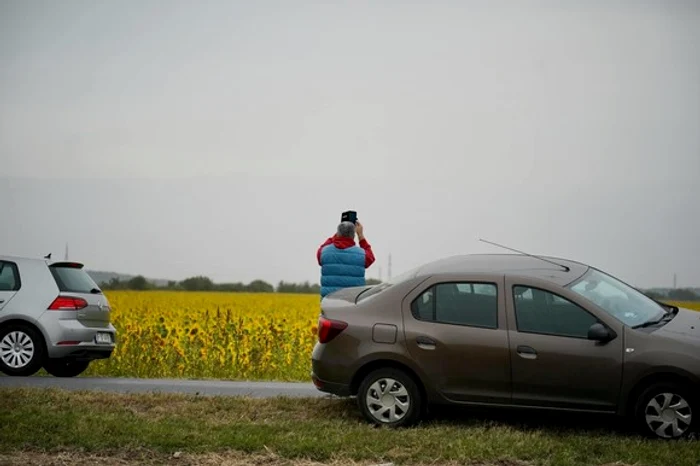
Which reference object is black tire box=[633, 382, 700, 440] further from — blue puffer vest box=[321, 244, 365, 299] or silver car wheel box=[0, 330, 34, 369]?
silver car wheel box=[0, 330, 34, 369]

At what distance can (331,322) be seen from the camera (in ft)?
36.4

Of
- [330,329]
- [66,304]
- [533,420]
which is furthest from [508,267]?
[66,304]

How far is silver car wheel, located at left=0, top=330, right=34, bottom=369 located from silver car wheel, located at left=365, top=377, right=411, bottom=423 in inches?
268

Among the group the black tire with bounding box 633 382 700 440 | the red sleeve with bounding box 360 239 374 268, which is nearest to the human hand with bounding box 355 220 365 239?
the red sleeve with bounding box 360 239 374 268

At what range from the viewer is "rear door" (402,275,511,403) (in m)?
10.7

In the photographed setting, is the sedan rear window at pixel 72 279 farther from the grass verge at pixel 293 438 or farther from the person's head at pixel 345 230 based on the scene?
the person's head at pixel 345 230

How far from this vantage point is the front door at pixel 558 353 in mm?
10445

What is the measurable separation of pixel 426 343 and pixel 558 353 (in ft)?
4.20

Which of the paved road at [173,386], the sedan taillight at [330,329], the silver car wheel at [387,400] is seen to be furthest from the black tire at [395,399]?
the paved road at [173,386]

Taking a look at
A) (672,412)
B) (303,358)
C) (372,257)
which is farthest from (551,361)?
(303,358)

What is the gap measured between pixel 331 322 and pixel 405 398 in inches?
42.2

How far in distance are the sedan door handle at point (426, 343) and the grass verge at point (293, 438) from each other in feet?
2.61

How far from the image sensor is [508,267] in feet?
36.1

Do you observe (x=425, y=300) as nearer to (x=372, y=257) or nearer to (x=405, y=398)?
(x=405, y=398)
